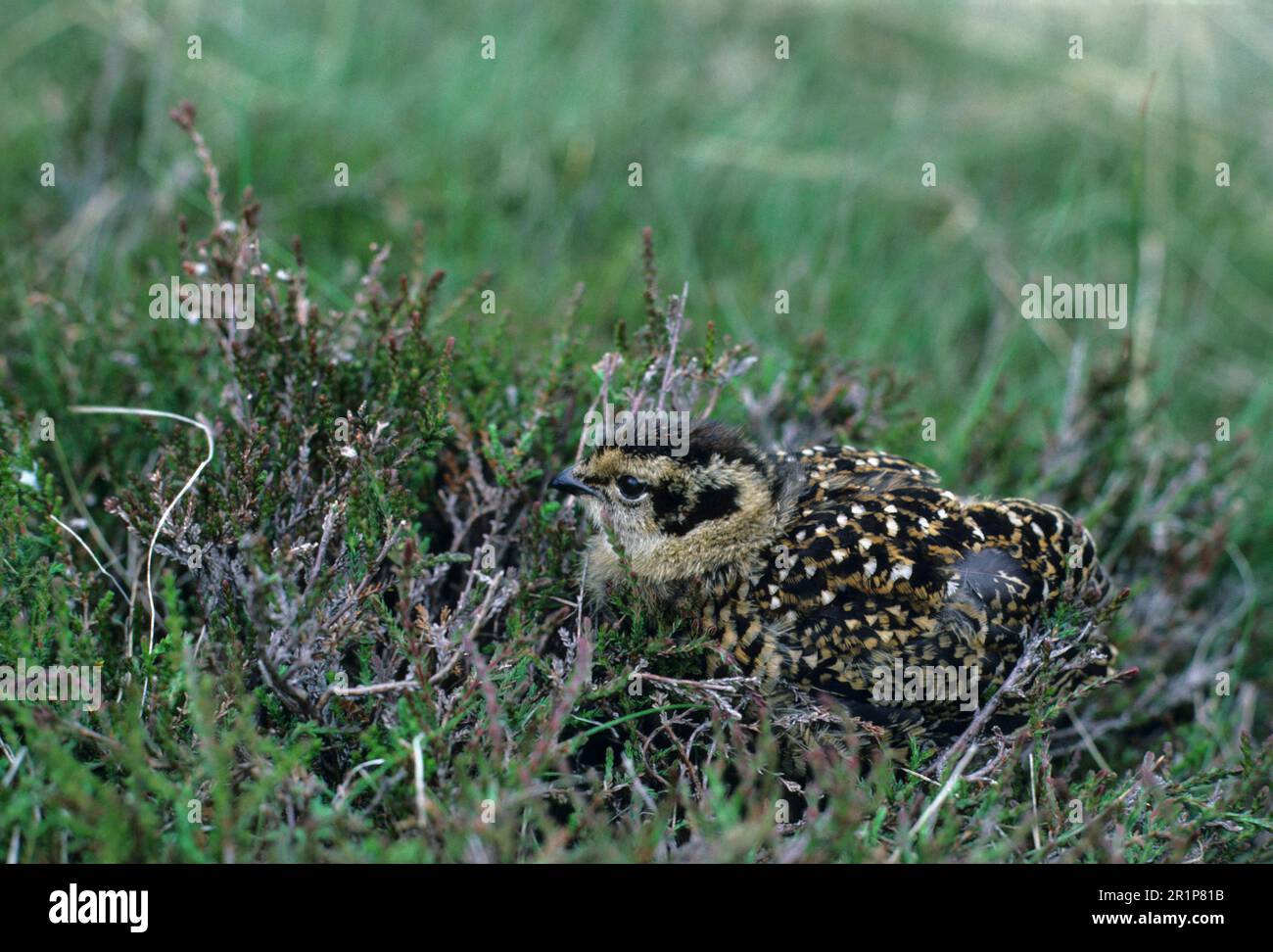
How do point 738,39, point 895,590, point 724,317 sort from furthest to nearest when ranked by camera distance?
point 738,39 < point 724,317 < point 895,590

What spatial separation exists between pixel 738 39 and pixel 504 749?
7.21 meters

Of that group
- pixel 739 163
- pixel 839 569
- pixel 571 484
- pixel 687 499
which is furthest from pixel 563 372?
pixel 739 163

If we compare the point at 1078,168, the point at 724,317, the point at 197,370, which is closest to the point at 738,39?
the point at 1078,168

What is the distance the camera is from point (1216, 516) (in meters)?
4.94

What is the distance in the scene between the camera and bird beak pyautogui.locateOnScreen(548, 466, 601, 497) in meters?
3.61

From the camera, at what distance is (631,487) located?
3.59 m

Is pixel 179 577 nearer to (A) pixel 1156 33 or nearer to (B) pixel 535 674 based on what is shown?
(B) pixel 535 674

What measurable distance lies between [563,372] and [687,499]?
0.97m

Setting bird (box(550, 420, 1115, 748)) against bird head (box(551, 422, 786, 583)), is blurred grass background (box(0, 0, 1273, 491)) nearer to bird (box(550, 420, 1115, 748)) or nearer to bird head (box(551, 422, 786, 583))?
bird (box(550, 420, 1115, 748))

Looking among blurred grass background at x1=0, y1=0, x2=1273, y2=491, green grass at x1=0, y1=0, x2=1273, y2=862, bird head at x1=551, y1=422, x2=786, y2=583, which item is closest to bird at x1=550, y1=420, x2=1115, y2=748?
bird head at x1=551, y1=422, x2=786, y2=583

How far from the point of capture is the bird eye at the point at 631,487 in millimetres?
3570

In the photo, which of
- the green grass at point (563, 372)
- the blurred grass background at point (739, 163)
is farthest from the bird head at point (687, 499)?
the blurred grass background at point (739, 163)

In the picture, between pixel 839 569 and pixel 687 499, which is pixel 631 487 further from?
pixel 839 569

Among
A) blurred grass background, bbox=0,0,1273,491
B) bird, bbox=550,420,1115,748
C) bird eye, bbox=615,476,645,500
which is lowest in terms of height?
bird, bbox=550,420,1115,748
